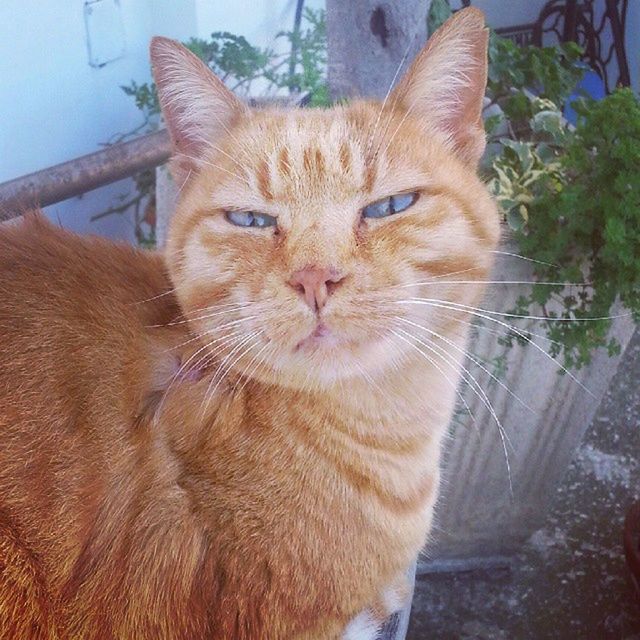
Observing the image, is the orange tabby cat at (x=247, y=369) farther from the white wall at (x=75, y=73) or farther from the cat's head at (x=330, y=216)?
the white wall at (x=75, y=73)

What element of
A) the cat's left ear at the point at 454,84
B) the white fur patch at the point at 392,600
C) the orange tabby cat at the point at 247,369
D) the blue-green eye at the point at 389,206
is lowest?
the white fur patch at the point at 392,600

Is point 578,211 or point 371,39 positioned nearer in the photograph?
point 578,211

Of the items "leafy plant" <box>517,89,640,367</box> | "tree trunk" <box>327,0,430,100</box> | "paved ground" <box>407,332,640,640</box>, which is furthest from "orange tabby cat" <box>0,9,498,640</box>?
"paved ground" <box>407,332,640,640</box>

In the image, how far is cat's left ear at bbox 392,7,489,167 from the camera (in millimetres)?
812

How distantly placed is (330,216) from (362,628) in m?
0.57

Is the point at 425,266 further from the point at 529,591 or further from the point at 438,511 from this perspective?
the point at 529,591

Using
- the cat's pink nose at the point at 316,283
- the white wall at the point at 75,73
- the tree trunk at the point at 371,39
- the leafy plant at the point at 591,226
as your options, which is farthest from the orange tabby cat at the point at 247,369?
the white wall at the point at 75,73

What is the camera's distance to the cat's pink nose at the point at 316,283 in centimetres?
70

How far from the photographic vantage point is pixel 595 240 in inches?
46.9

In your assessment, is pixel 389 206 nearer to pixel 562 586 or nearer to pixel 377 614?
pixel 377 614

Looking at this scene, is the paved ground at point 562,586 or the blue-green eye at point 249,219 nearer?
the blue-green eye at point 249,219

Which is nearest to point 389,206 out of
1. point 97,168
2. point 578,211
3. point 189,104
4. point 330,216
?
point 330,216

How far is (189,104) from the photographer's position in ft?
2.86

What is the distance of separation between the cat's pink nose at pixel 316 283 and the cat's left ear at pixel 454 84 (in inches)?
11.1
